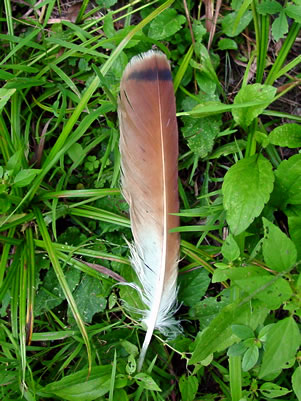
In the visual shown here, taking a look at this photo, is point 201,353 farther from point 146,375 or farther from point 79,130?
point 79,130

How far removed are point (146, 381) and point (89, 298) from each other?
430 millimetres

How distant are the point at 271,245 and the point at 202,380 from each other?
31.2 inches

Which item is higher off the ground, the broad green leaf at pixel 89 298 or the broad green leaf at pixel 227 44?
the broad green leaf at pixel 227 44

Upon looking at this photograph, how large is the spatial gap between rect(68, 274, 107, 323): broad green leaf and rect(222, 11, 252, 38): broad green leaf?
4.20 ft

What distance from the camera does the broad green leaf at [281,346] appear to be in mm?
1379

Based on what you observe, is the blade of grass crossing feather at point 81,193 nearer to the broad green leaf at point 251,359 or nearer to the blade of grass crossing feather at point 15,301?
the blade of grass crossing feather at point 15,301

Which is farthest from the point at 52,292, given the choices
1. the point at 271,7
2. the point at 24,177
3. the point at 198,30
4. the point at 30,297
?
the point at 271,7

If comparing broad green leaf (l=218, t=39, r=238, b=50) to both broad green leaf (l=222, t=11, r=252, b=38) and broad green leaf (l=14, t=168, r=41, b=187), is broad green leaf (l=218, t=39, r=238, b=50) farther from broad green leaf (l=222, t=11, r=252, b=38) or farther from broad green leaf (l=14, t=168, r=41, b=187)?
broad green leaf (l=14, t=168, r=41, b=187)

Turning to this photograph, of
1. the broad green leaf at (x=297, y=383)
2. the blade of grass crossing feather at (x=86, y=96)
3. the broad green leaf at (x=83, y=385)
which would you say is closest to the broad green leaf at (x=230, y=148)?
the blade of grass crossing feather at (x=86, y=96)

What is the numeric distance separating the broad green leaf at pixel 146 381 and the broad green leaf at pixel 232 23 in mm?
1531

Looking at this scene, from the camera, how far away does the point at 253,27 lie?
6.32 feet

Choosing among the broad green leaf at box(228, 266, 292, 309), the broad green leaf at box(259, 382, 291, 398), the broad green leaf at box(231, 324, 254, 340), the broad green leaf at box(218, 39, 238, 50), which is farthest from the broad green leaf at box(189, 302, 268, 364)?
the broad green leaf at box(218, 39, 238, 50)

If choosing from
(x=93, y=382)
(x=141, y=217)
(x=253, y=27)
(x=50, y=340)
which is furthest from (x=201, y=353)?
(x=253, y=27)

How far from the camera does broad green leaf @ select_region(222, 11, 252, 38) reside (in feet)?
6.11
